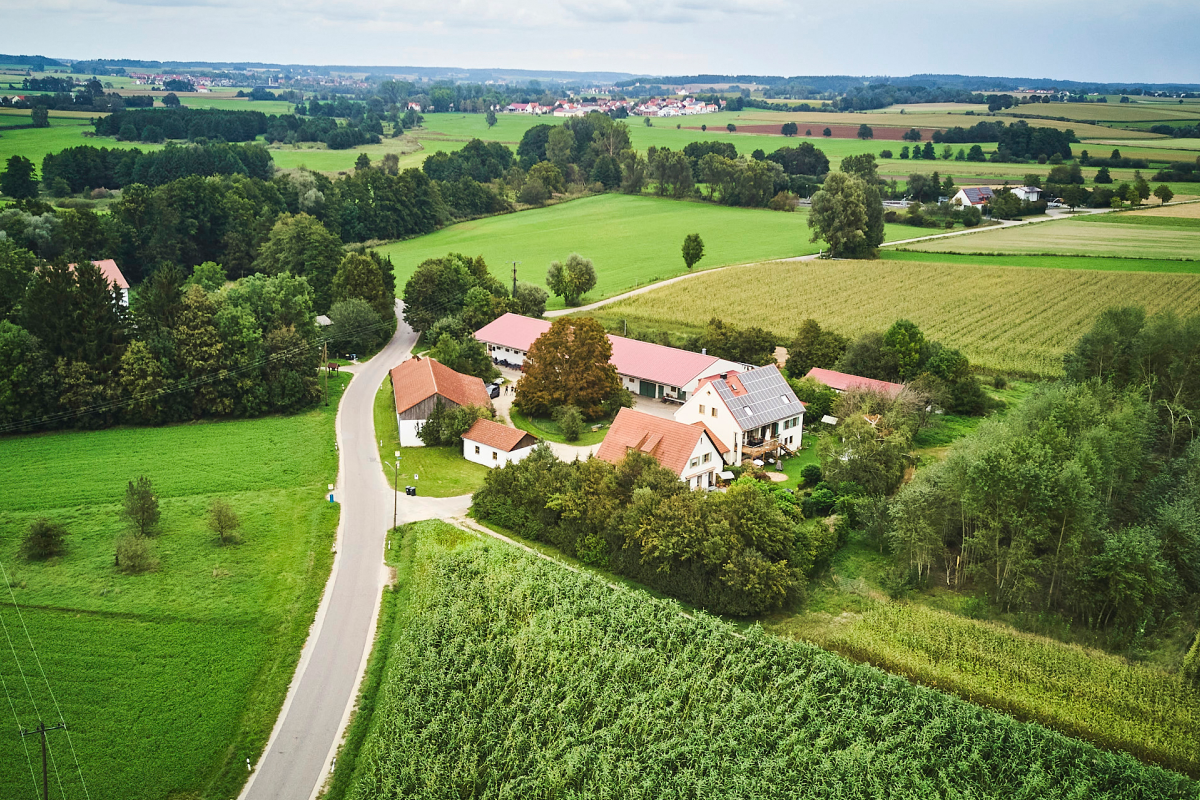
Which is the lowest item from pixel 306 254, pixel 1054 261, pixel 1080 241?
pixel 306 254

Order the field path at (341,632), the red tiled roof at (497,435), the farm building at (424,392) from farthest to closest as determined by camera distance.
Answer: the farm building at (424,392), the red tiled roof at (497,435), the field path at (341,632)

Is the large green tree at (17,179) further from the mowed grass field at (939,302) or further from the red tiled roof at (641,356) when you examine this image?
the mowed grass field at (939,302)

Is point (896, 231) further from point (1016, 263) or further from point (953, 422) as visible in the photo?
point (953, 422)

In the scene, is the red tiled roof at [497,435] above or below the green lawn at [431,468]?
above

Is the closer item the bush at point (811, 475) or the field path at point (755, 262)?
the bush at point (811, 475)

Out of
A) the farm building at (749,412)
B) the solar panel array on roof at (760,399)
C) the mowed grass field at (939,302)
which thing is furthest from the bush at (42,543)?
the mowed grass field at (939,302)

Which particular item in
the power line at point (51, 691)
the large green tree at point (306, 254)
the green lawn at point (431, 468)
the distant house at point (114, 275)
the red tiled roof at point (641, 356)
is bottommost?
the power line at point (51, 691)

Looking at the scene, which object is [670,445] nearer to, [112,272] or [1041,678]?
[1041,678]

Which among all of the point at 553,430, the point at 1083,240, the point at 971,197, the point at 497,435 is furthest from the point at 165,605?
the point at 971,197
